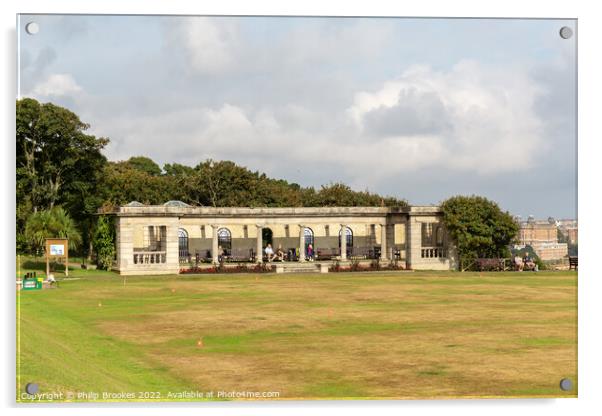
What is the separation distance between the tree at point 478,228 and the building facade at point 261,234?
1136mm

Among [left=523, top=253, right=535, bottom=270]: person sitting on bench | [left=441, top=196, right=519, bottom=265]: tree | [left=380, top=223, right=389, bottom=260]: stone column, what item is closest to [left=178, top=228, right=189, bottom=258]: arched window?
[left=380, top=223, right=389, bottom=260]: stone column

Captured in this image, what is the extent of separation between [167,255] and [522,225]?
2421 centimetres

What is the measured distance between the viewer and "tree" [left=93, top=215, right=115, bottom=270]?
159 feet

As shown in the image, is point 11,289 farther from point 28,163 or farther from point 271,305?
point 28,163

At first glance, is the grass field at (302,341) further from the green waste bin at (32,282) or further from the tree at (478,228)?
the tree at (478,228)

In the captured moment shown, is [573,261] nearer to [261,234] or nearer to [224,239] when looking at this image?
[261,234]

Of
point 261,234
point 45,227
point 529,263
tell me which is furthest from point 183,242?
point 529,263

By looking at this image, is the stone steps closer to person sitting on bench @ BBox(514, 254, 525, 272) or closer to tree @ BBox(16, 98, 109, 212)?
person sitting on bench @ BBox(514, 254, 525, 272)

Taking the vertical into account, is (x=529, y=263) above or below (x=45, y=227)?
below

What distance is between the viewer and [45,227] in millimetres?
37281

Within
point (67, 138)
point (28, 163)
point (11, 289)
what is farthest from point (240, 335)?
point (67, 138)

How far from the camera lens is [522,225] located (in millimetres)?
51375

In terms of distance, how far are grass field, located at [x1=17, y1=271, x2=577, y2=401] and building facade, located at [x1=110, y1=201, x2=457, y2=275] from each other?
12.0 meters

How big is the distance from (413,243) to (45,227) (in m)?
26.6
